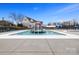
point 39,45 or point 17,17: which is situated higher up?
point 17,17

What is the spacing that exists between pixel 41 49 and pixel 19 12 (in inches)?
40.9

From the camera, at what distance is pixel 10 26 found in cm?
468

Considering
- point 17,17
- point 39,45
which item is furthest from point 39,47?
point 17,17

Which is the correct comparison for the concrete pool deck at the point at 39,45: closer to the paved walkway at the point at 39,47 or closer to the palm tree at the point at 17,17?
the paved walkway at the point at 39,47

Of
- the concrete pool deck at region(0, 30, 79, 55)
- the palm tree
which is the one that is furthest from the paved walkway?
the palm tree

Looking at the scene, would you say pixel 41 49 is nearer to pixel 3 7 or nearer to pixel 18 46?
pixel 18 46

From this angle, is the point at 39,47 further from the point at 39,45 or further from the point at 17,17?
the point at 17,17

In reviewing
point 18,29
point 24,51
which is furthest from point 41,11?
point 24,51

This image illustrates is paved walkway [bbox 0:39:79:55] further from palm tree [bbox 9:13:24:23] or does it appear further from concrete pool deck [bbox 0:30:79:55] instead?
palm tree [bbox 9:13:24:23]

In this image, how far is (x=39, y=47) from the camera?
4.49 metres

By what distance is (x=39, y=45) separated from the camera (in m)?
4.55

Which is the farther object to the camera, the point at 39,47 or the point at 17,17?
the point at 17,17

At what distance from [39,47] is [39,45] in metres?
0.07

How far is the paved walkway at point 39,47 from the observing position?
173 inches
